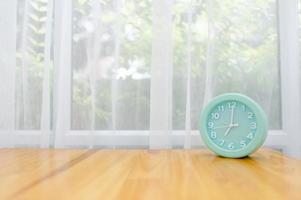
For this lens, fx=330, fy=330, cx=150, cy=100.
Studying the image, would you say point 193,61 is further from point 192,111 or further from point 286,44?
point 286,44

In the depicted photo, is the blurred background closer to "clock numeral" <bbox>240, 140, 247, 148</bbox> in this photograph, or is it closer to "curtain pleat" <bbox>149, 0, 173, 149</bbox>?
"curtain pleat" <bbox>149, 0, 173, 149</bbox>

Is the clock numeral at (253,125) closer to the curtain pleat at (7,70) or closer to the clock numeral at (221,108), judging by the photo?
the clock numeral at (221,108)

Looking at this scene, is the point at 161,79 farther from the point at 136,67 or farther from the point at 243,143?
the point at 243,143

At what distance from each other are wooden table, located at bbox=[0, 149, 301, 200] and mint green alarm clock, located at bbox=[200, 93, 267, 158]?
0.04 metres

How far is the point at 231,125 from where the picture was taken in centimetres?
97

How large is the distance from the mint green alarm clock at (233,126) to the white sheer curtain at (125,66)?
9.5 inches

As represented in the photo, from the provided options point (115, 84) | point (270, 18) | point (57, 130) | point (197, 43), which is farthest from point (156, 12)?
point (57, 130)

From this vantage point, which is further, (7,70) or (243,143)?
Answer: (7,70)

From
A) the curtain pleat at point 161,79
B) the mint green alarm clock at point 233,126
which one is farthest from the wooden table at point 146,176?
the curtain pleat at point 161,79

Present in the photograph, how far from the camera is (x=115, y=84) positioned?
125cm

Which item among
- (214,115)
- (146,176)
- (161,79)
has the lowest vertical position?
(146,176)

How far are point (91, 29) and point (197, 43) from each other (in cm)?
42

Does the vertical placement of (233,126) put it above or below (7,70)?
below

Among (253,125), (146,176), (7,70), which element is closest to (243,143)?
(253,125)
